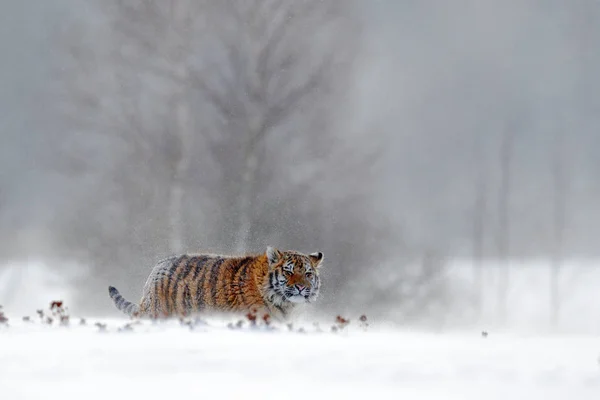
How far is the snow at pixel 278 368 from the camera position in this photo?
22.1 ft

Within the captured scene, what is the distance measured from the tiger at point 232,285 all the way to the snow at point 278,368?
2122mm

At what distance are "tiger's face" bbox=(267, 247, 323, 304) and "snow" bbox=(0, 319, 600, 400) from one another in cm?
207

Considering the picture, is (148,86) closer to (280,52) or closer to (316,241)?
(280,52)

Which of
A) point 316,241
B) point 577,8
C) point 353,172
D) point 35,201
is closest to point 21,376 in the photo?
point 316,241

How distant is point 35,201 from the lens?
26.4 metres

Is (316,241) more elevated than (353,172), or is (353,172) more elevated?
(353,172)

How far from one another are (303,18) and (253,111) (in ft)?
7.67

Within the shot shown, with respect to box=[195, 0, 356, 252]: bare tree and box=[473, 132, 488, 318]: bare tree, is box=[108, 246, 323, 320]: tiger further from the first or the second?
box=[473, 132, 488, 318]: bare tree

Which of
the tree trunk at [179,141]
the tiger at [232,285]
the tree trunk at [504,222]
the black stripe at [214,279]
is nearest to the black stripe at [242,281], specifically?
the tiger at [232,285]

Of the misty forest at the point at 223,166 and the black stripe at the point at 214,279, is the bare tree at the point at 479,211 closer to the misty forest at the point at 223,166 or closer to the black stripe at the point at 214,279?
the misty forest at the point at 223,166

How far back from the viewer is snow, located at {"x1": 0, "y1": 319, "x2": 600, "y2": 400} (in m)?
6.75

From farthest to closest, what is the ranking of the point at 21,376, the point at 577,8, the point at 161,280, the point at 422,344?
the point at 577,8 → the point at 161,280 → the point at 422,344 → the point at 21,376

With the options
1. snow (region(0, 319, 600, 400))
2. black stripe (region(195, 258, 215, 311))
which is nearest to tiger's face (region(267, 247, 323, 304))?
black stripe (region(195, 258, 215, 311))

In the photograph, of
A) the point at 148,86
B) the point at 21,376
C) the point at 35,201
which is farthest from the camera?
the point at 35,201
